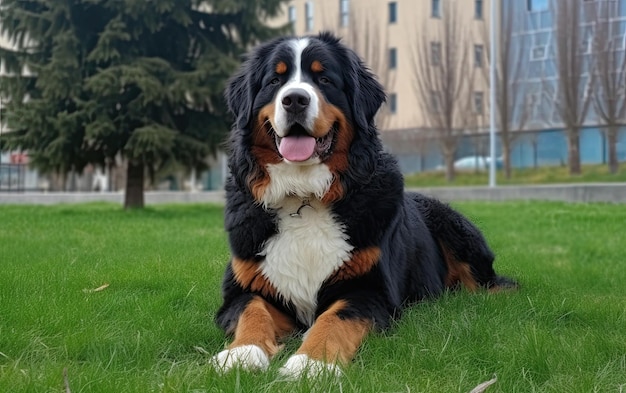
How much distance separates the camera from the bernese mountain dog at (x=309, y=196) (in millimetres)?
3631

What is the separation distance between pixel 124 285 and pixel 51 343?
5.79 ft

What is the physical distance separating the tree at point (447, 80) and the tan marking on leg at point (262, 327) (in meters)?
24.5

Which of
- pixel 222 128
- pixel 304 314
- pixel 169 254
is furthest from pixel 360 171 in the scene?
pixel 222 128

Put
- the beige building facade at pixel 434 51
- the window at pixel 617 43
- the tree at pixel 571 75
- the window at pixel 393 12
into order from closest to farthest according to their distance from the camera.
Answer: the window at pixel 617 43
the tree at pixel 571 75
the beige building facade at pixel 434 51
the window at pixel 393 12

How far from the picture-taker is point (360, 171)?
3.88m

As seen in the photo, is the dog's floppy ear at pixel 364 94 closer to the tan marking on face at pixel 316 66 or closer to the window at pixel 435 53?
the tan marking on face at pixel 316 66

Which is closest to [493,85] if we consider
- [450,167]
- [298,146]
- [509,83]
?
[509,83]

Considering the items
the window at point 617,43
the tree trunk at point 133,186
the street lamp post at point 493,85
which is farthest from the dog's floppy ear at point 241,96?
the street lamp post at point 493,85

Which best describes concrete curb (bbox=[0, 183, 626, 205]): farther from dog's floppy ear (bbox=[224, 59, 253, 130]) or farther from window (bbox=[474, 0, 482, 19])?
dog's floppy ear (bbox=[224, 59, 253, 130])

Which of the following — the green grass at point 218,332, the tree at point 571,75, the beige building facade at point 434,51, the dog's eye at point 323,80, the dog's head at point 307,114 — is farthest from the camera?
the beige building facade at point 434,51

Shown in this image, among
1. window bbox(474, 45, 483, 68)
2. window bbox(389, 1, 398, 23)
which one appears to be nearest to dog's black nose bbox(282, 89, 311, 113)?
window bbox(474, 45, 483, 68)

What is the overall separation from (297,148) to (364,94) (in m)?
0.61

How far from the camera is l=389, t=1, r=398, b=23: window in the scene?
36.4 m

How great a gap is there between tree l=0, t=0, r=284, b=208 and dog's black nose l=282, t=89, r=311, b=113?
10617 millimetres
